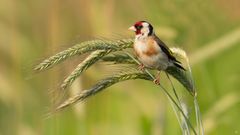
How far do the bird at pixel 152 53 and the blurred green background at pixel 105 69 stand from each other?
886mm

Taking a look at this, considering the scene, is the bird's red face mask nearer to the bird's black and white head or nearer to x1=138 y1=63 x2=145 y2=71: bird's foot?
the bird's black and white head

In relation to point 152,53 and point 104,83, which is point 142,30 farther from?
point 104,83

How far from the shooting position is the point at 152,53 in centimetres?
169

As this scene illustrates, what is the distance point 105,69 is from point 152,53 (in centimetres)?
95

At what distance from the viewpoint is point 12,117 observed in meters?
2.69

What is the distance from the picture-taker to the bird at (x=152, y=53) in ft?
5.41

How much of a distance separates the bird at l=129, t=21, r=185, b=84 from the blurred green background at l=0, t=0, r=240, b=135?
0.89 m

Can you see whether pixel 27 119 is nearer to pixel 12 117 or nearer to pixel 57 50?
pixel 12 117

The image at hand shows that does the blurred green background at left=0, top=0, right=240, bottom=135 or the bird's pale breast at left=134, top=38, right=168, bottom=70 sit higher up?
the blurred green background at left=0, top=0, right=240, bottom=135

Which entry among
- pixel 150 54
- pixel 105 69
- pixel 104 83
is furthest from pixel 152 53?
pixel 105 69

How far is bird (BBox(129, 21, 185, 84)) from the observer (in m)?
1.65

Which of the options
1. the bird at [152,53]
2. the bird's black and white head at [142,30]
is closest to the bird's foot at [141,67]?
the bird at [152,53]

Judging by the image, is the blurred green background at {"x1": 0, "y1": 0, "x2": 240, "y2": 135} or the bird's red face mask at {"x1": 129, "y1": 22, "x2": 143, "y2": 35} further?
the blurred green background at {"x1": 0, "y1": 0, "x2": 240, "y2": 135}

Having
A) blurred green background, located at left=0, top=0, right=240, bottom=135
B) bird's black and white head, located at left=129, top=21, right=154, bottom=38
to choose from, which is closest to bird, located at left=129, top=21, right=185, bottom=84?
bird's black and white head, located at left=129, top=21, right=154, bottom=38
